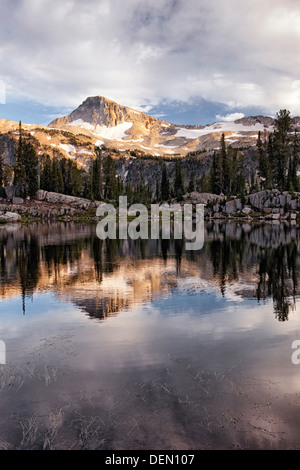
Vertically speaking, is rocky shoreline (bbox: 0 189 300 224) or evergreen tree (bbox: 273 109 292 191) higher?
evergreen tree (bbox: 273 109 292 191)

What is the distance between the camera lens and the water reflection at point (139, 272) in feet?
57.1

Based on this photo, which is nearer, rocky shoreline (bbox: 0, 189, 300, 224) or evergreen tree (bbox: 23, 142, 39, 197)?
rocky shoreline (bbox: 0, 189, 300, 224)

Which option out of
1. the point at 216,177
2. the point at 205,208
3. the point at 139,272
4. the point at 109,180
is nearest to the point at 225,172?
the point at 216,177

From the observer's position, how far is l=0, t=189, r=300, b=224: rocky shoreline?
90.5 m

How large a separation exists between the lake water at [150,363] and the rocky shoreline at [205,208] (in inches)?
2942

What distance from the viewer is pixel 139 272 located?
2405 cm

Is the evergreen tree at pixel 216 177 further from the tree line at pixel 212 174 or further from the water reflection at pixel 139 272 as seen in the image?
the water reflection at pixel 139 272

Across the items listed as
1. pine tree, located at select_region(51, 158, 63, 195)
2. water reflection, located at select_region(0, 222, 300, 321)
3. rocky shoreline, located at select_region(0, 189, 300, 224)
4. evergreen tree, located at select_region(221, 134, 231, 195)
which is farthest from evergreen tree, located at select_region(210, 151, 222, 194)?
water reflection, located at select_region(0, 222, 300, 321)

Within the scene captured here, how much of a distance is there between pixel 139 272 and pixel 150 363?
14370 mm

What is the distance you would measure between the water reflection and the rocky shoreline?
2262 inches

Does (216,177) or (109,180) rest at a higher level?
(109,180)

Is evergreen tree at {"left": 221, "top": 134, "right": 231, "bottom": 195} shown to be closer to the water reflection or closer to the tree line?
the tree line

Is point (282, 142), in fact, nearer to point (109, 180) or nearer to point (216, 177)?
point (216, 177)

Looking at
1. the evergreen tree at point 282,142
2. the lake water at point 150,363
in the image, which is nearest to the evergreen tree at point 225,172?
the evergreen tree at point 282,142
